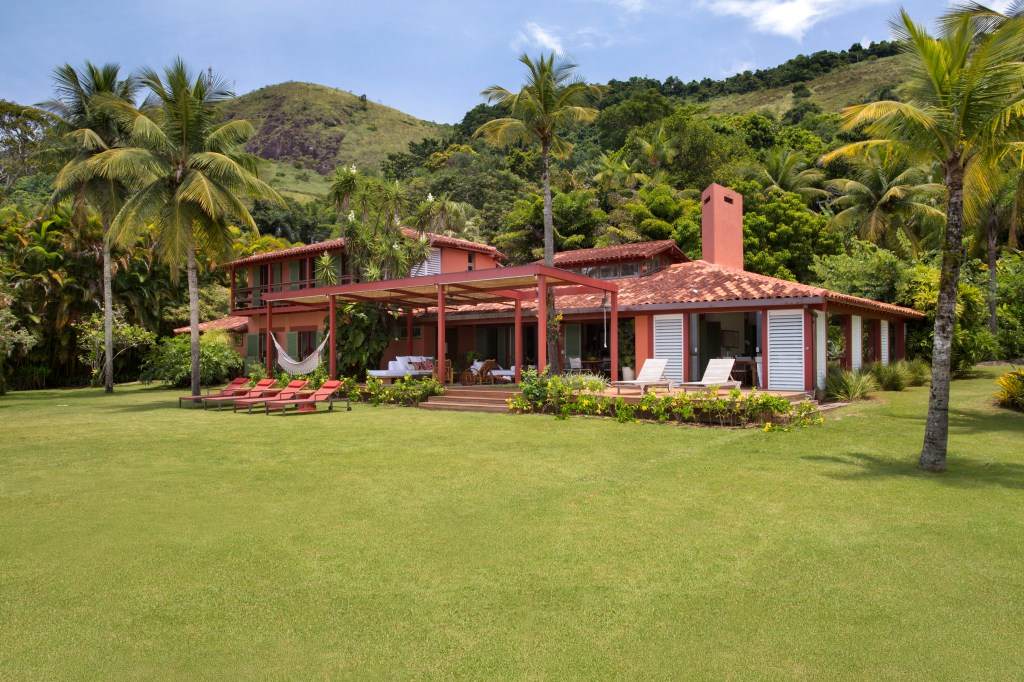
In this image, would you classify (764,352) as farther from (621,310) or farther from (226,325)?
(226,325)

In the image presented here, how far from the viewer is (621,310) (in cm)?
1856

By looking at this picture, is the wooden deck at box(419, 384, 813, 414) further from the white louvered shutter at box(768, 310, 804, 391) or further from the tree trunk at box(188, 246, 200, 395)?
the tree trunk at box(188, 246, 200, 395)

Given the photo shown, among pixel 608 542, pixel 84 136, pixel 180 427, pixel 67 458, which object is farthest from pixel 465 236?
pixel 608 542

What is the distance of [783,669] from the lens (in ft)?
10.9

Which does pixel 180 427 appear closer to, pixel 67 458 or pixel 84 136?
pixel 67 458

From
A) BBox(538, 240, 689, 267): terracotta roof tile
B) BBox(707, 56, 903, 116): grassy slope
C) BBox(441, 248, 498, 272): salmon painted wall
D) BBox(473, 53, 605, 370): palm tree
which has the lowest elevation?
BBox(538, 240, 689, 267): terracotta roof tile

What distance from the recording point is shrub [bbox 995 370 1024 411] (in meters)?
13.7

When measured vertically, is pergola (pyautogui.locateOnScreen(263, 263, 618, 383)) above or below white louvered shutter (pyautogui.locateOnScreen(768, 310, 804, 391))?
above

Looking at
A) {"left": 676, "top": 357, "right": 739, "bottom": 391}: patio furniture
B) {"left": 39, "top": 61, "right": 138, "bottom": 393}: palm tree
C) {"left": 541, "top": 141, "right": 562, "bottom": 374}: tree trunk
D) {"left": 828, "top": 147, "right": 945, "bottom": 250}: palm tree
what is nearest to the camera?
{"left": 676, "top": 357, "right": 739, "bottom": 391}: patio furniture

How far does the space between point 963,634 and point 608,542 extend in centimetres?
236

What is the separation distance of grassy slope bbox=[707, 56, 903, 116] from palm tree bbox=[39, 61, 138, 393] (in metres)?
75.3

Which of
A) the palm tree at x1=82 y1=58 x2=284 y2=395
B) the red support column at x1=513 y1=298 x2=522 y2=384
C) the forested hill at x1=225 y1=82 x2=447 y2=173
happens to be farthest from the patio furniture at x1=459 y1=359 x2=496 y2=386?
the forested hill at x1=225 y1=82 x2=447 y2=173

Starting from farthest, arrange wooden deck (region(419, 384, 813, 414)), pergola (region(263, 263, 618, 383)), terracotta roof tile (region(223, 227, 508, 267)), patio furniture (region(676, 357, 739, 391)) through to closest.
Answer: terracotta roof tile (region(223, 227, 508, 267)), pergola (region(263, 263, 618, 383)), wooden deck (region(419, 384, 813, 414)), patio furniture (region(676, 357, 739, 391))

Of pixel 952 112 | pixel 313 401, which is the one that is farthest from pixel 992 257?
pixel 313 401
